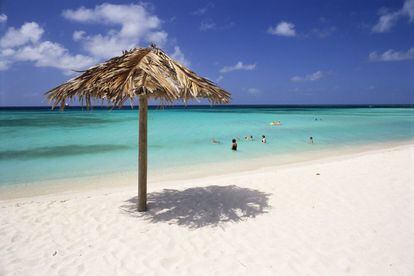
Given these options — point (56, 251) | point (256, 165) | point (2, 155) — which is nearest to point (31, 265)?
point (56, 251)

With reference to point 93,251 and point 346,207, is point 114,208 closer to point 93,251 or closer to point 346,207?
point 93,251

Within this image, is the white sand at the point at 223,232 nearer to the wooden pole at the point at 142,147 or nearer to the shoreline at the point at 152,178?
the wooden pole at the point at 142,147

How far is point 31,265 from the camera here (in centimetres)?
312

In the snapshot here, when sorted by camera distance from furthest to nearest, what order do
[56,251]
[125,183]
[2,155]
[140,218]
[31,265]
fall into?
[2,155] < [125,183] < [140,218] < [56,251] < [31,265]

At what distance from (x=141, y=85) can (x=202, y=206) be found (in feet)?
8.02

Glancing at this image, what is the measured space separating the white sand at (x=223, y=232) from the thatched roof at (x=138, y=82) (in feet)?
6.04

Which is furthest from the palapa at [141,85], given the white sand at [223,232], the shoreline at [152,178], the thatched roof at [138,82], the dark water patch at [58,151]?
the dark water patch at [58,151]

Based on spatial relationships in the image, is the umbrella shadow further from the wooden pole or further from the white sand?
the wooden pole

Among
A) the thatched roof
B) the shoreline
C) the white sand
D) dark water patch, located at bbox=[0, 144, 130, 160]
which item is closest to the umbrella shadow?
the white sand

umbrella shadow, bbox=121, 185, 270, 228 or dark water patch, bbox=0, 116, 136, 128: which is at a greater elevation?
dark water patch, bbox=0, 116, 136, 128

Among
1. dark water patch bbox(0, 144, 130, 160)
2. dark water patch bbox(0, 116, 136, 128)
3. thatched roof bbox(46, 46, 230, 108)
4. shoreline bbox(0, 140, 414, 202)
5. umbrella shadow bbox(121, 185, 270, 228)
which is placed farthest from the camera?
dark water patch bbox(0, 116, 136, 128)

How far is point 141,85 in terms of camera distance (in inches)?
141

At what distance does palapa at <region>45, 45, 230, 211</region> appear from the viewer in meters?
3.65

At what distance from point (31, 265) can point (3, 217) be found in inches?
74.5
